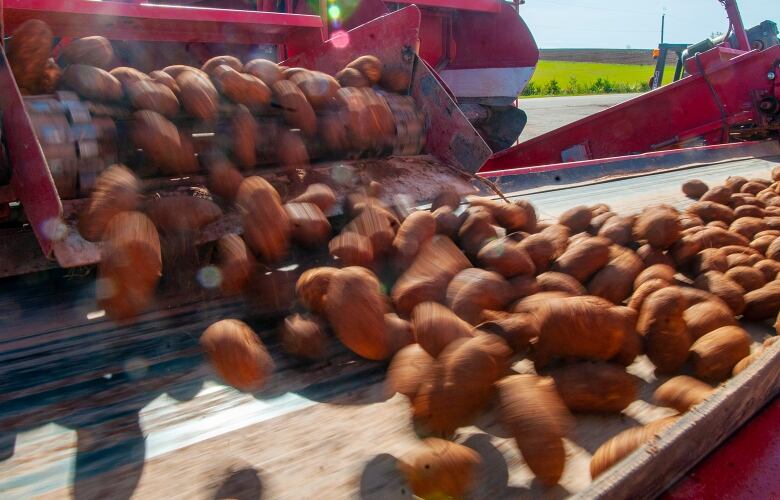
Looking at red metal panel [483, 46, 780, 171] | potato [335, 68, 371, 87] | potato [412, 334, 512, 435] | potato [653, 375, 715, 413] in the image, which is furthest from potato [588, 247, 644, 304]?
red metal panel [483, 46, 780, 171]

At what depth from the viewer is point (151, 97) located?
189cm

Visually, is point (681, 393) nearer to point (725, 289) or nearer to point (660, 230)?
point (725, 289)

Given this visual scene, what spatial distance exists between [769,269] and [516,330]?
3.33 ft

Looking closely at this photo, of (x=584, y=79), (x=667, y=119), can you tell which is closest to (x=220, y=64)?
(x=667, y=119)

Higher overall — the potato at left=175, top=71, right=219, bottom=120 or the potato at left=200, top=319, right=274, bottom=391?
the potato at left=175, top=71, right=219, bottom=120

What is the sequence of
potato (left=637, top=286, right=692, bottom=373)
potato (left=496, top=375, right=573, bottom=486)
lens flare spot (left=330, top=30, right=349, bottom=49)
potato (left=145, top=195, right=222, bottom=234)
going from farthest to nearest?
lens flare spot (left=330, top=30, right=349, bottom=49) → potato (left=145, top=195, right=222, bottom=234) → potato (left=637, top=286, right=692, bottom=373) → potato (left=496, top=375, right=573, bottom=486)

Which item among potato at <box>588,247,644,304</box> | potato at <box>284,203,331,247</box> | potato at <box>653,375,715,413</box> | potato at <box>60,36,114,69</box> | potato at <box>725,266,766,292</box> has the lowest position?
potato at <box>653,375,715,413</box>

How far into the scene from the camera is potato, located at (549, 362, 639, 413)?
1.26 metres

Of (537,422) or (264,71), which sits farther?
(264,71)

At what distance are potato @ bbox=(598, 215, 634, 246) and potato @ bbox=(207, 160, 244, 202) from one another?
1186 millimetres

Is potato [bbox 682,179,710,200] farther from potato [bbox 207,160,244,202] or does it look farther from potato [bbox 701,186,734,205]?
potato [bbox 207,160,244,202]

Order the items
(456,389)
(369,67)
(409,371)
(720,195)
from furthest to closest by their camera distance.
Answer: (720,195)
(369,67)
(409,371)
(456,389)

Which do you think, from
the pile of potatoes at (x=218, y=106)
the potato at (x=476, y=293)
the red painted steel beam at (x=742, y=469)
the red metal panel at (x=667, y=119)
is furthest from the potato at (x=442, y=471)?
the red metal panel at (x=667, y=119)

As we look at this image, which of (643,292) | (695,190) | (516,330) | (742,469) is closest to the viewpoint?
(742,469)
